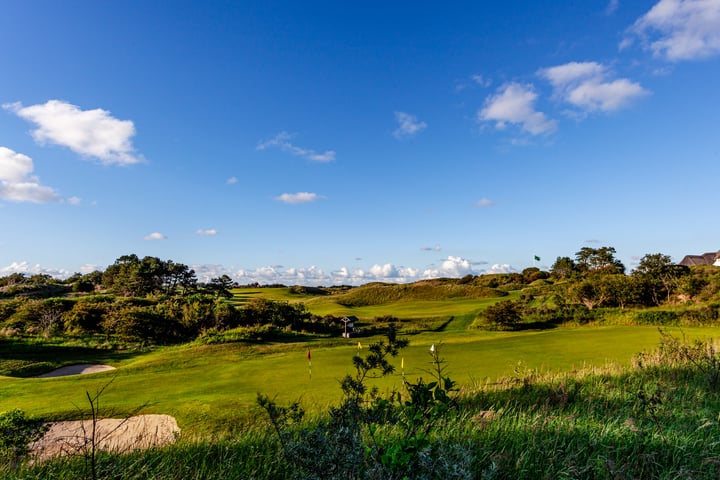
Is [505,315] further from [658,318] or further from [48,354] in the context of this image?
[48,354]

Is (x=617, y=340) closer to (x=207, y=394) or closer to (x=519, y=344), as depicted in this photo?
(x=519, y=344)

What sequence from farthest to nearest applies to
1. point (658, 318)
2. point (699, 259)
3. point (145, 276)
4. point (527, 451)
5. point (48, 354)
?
point (699, 259) < point (145, 276) < point (658, 318) < point (48, 354) < point (527, 451)

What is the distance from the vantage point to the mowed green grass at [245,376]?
915 centimetres

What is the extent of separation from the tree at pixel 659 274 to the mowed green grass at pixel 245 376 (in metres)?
19.4

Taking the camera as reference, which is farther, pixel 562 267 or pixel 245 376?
pixel 562 267

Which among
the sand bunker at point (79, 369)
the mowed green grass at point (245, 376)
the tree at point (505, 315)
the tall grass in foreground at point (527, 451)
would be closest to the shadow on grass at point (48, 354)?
the sand bunker at point (79, 369)

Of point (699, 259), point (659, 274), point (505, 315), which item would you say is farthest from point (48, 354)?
point (699, 259)

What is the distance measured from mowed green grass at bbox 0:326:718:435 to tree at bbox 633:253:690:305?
19.4 metres

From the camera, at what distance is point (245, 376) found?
41.9ft

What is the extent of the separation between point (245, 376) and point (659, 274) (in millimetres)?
40558

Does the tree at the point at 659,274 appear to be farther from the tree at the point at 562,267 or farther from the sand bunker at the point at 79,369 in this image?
the sand bunker at the point at 79,369

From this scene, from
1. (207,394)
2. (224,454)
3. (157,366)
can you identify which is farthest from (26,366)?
(224,454)

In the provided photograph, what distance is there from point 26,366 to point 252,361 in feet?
32.5

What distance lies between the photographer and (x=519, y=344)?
1809 centimetres
